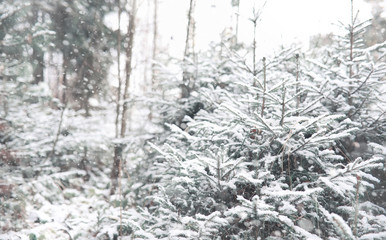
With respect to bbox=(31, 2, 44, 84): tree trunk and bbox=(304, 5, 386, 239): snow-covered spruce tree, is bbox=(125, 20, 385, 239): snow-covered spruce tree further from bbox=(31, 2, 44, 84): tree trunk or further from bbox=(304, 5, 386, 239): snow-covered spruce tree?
bbox=(31, 2, 44, 84): tree trunk

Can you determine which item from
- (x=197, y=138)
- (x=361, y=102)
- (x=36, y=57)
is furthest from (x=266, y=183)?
(x=36, y=57)

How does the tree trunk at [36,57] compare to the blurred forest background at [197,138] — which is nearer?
→ the blurred forest background at [197,138]

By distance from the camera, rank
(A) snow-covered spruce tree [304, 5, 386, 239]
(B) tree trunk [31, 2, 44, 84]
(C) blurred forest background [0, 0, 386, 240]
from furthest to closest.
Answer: (B) tree trunk [31, 2, 44, 84] < (A) snow-covered spruce tree [304, 5, 386, 239] < (C) blurred forest background [0, 0, 386, 240]

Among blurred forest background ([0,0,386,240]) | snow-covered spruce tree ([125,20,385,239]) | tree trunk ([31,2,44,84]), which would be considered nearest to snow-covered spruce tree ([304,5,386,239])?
blurred forest background ([0,0,386,240])

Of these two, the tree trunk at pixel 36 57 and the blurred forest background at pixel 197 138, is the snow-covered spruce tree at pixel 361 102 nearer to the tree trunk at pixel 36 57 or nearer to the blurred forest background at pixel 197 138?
the blurred forest background at pixel 197 138

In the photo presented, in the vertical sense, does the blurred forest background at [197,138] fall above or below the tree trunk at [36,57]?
below

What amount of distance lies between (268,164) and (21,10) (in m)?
5.36

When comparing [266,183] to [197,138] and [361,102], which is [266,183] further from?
[361,102]

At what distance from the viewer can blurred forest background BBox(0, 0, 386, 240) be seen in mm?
2273

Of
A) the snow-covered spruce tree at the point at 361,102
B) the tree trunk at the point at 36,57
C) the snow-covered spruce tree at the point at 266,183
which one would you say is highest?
the tree trunk at the point at 36,57

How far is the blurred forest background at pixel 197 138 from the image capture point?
7.46 ft

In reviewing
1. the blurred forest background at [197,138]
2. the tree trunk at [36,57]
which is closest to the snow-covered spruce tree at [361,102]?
the blurred forest background at [197,138]

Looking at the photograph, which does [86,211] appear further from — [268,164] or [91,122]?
[268,164]

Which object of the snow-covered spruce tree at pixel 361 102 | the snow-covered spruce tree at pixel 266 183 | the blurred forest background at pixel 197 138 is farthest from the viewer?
the snow-covered spruce tree at pixel 361 102
